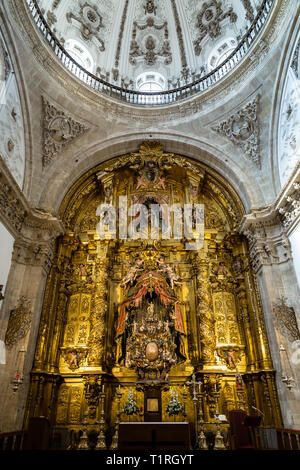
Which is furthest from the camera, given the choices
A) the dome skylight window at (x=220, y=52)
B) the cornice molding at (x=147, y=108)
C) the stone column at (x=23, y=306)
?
the dome skylight window at (x=220, y=52)

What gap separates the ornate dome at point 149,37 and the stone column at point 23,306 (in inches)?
355

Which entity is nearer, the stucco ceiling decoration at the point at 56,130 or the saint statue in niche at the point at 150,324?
the saint statue in niche at the point at 150,324

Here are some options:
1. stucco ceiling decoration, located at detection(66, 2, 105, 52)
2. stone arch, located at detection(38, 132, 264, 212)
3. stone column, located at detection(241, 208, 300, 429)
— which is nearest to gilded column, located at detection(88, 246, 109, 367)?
stone arch, located at detection(38, 132, 264, 212)

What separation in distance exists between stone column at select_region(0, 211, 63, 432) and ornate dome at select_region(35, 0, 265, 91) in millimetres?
9025

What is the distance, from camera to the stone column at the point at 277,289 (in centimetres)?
850

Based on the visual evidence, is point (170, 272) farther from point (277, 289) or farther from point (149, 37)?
point (149, 37)

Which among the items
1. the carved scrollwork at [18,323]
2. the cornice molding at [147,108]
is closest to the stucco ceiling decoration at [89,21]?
the cornice molding at [147,108]

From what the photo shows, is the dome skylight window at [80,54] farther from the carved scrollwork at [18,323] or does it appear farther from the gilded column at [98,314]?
the carved scrollwork at [18,323]

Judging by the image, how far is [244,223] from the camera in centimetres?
1120

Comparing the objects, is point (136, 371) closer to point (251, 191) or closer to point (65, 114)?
point (251, 191)

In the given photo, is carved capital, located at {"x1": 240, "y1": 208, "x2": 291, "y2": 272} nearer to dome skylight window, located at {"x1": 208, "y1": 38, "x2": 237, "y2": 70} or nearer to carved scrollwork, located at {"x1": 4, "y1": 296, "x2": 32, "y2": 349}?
carved scrollwork, located at {"x1": 4, "y1": 296, "x2": 32, "y2": 349}

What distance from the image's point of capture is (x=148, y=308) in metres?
11.8

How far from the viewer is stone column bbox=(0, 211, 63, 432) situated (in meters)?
8.41

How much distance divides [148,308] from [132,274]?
5.06 ft
